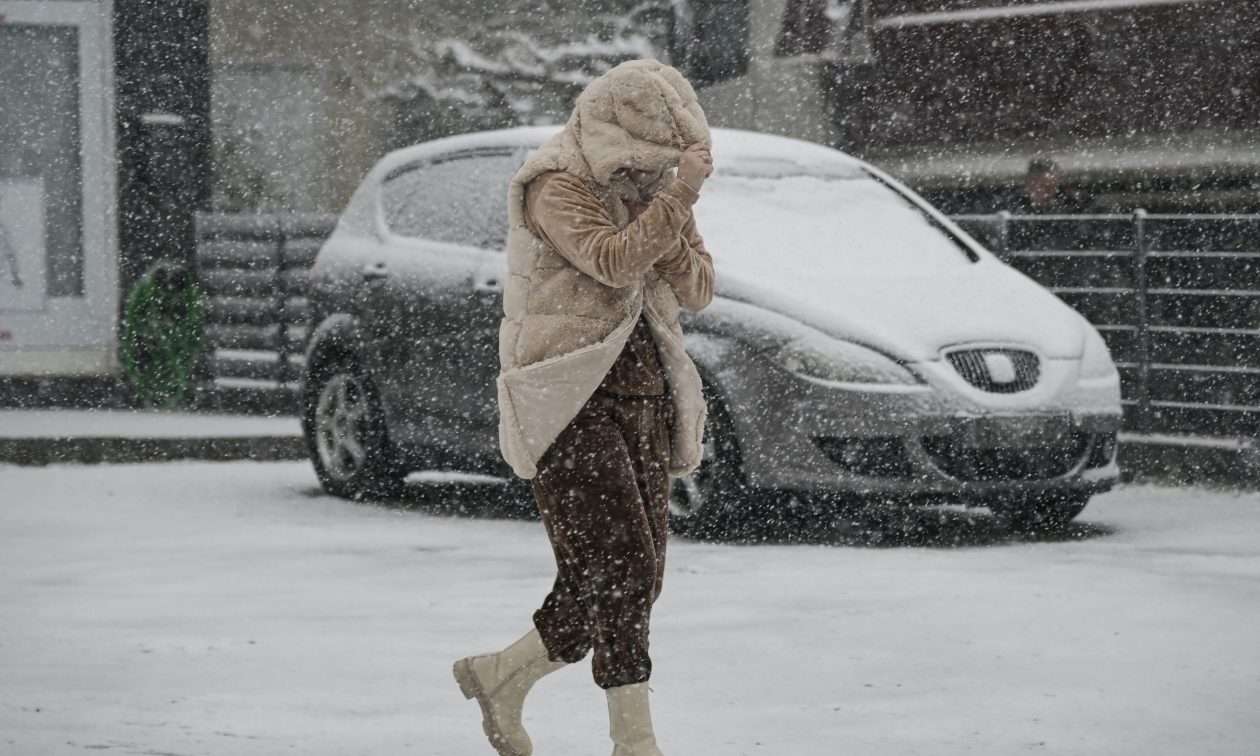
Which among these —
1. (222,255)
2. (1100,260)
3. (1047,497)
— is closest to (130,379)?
(222,255)

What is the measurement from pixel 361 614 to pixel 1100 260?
329 inches

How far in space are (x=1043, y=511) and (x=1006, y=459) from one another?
2.20 ft

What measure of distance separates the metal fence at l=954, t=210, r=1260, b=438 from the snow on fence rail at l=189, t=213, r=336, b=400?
→ 5274 mm

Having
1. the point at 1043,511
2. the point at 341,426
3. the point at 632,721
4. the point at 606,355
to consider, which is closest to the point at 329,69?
the point at 341,426

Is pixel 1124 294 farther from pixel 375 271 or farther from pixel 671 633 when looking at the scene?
pixel 671 633

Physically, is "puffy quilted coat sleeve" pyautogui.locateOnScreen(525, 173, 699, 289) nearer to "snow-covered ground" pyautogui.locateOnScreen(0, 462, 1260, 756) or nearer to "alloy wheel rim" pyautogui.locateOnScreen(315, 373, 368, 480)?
"snow-covered ground" pyautogui.locateOnScreen(0, 462, 1260, 756)

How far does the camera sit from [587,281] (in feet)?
16.9

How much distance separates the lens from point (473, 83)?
69.2ft

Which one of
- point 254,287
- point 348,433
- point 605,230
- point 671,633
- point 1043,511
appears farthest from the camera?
point 254,287

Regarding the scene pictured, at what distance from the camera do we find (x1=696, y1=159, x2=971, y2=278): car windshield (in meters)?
9.91

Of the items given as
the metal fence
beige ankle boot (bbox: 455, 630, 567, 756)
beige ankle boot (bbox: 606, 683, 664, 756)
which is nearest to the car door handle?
the metal fence

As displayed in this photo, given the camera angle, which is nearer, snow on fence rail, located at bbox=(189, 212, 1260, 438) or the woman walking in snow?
the woman walking in snow

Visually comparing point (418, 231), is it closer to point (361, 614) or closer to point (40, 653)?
point (361, 614)

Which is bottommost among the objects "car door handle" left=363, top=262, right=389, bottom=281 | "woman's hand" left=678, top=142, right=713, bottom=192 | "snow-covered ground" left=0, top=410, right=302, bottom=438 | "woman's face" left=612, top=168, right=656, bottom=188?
"snow-covered ground" left=0, top=410, right=302, bottom=438
